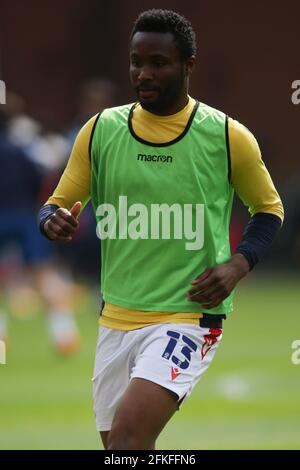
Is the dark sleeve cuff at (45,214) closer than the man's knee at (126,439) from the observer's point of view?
No

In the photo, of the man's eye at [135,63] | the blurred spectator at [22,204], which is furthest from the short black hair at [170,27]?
the blurred spectator at [22,204]

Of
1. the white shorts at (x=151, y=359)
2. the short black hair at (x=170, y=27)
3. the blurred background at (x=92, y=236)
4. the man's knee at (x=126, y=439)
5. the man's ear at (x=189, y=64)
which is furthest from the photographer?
the blurred background at (x=92, y=236)

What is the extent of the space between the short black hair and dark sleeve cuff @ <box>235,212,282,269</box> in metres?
0.88

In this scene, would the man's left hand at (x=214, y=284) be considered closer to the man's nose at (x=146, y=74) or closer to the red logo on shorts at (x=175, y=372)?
the red logo on shorts at (x=175, y=372)

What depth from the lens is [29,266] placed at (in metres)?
15.4

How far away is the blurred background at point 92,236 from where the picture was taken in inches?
440

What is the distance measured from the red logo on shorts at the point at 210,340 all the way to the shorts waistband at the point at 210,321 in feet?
0.07

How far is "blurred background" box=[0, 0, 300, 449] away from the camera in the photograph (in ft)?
36.7

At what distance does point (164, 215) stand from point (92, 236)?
13101 mm

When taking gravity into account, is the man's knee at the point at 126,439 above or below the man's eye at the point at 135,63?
below

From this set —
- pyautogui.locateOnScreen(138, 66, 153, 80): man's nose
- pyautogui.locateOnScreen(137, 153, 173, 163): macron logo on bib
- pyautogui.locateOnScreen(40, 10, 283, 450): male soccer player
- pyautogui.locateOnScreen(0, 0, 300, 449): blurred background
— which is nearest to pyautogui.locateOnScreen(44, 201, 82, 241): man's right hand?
pyautogui.locateOnScreen(40, 10, 283, 450): male soccer player

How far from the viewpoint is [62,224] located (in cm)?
651
